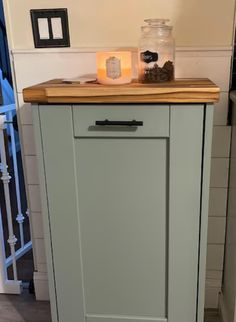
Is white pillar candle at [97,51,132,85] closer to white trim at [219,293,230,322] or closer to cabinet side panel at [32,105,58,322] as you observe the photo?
cabinet side panel at [32,105,58,322]

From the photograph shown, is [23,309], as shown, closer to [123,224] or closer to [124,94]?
[123,224]

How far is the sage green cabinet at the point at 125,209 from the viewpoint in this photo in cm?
124

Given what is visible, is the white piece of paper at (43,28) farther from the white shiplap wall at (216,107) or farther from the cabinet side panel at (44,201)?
the cabinet side panel at (44,201)

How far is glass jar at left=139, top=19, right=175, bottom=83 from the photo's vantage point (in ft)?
4.43

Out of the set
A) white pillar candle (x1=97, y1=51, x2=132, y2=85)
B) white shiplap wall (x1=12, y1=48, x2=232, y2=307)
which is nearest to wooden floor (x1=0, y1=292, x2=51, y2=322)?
white shiplap wall (x1=12, y1=48, x2=232, y2=307)

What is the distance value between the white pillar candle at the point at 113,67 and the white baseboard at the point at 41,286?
42.1 inches

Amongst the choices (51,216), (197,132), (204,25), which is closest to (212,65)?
(204,25)

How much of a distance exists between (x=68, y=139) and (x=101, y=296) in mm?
637

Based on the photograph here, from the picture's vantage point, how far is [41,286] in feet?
6.23

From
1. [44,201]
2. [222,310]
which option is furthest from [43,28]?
[222,310]

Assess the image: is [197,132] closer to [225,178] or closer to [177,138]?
[177,138]

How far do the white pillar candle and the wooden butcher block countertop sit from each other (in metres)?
0.09

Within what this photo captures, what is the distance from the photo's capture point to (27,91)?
48.6 inches

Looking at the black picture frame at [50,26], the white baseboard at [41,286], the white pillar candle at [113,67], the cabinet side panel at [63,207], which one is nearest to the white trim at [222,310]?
the cabinet side panel at [63,207]
